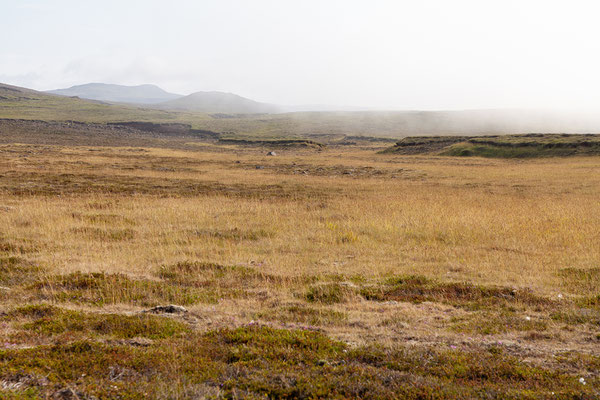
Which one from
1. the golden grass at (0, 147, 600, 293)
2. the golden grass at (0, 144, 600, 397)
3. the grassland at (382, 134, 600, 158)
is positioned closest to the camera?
the golden grass at (0, 144, 600, 397)

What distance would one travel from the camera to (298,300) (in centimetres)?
919

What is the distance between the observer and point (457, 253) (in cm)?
1346

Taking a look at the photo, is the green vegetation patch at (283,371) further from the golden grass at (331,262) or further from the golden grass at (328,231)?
the golden grass at (328,231)

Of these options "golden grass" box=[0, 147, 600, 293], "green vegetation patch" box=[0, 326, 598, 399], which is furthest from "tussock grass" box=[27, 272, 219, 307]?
"green vegetation patch" box=[0, 326, 598, 399]

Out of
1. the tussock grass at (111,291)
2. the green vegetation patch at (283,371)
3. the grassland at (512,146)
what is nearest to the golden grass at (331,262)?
the tussock grass at (111,291)

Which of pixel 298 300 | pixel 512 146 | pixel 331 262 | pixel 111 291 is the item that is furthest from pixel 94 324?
pixel 512 146

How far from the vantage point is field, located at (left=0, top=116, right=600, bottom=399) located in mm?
5375

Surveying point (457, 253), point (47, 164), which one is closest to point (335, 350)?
point (457, 253)

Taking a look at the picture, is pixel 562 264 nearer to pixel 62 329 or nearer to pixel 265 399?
pixel 265 399

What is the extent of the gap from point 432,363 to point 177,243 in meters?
10.4

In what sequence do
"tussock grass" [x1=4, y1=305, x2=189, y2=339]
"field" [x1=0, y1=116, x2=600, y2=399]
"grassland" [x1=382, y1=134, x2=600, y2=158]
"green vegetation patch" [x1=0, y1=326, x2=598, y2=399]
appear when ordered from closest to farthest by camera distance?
"green vegetation patch" [x1=0, y1=326, x2=598, y2=399]
"field" [x1=0, y1=116, x2=600, y2=399]
"tussock grass" [x1=4, y1=305, x2=189, y2=339]
"grassland" [x1=382, y1=134, x2=600, y2=158]

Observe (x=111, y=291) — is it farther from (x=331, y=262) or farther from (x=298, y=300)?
(x=331, y=262)

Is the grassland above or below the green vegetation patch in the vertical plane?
above

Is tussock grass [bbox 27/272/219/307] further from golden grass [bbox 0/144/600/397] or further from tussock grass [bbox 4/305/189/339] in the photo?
tussock grass [bbox 4/305/189/339]
